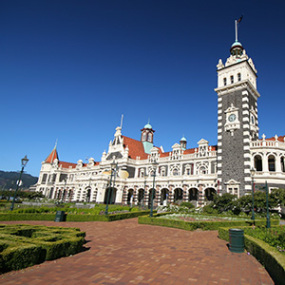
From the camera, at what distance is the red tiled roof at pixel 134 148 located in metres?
54.5

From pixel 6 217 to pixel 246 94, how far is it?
114ft

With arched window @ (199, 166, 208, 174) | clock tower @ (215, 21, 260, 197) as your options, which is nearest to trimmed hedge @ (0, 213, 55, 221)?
clock tower @ (215, 21, 260, 197)

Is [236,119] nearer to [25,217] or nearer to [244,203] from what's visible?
[244,203]

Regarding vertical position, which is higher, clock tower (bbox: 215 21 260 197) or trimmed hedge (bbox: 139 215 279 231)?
clock tower (bbox: 215 21 260 197)

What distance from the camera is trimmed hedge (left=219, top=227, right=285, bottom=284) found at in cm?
645

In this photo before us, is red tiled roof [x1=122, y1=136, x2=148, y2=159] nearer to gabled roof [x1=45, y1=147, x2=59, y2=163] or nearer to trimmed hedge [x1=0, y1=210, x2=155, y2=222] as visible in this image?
trimmed hedge [x1=0, y1=210, x2=155, y2=222]

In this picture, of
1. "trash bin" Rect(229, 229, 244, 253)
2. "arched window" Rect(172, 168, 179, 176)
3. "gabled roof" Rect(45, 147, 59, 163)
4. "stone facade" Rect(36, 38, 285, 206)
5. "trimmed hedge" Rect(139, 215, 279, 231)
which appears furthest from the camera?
"gabled roof" Rect(45, 147, 59, 163)

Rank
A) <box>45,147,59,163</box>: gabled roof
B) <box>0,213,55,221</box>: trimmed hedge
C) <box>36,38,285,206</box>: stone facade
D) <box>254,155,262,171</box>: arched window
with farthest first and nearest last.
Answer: <box>45,147,59,163</box>: gabled roof, <box>254,155,262,171</box>: arched window, <box>36,38,285,206</box>: stone facade, <box>0,213,55,221</box>: trimmed hedge

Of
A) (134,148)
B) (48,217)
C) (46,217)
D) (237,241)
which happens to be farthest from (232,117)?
(46,217)

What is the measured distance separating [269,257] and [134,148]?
4942 cm

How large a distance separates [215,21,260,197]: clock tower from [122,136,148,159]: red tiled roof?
2472cm

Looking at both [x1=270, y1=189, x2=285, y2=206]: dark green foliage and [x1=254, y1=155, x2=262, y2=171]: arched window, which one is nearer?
[x1=270, y1=189, x2=285, y2=206]: dark green foliage

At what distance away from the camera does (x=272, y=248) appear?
8.37 meters

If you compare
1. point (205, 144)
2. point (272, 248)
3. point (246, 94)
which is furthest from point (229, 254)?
point (205, 144)
